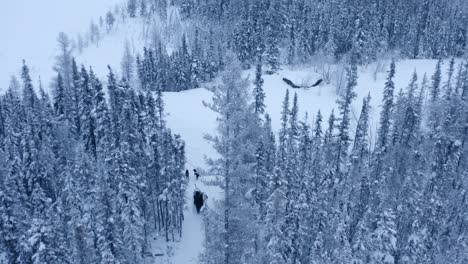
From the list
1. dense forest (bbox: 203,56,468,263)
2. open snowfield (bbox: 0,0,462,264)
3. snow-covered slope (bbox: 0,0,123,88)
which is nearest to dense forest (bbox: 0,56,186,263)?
open snowfield (bbox: 0,0,462,264)

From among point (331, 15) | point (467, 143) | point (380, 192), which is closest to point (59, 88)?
point (380, 192)

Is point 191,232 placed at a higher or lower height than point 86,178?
lower

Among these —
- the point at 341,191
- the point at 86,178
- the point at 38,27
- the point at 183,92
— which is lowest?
the point at 341,191

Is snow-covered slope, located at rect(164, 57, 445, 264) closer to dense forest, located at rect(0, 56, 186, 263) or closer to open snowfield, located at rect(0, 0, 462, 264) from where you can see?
open snowfield, located at rect(0, 0, 462, 264)

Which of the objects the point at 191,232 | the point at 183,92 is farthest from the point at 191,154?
the point at 183,92

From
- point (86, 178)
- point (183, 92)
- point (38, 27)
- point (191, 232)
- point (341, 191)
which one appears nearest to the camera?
point (86, 178)

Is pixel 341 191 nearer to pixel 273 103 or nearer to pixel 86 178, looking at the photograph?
pixel 86 178

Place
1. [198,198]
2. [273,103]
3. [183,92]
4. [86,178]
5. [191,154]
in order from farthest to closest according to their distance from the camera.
Result: [183,92] → [273,103] → [191,154] → [198,198] → [86,178]

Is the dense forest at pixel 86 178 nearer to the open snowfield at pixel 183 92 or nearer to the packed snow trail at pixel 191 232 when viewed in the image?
the packed snow trail at pixel 191 232

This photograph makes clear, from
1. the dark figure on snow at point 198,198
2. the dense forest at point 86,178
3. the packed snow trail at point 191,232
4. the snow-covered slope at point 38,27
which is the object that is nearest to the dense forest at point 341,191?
the packed snow trail at point 191,232
